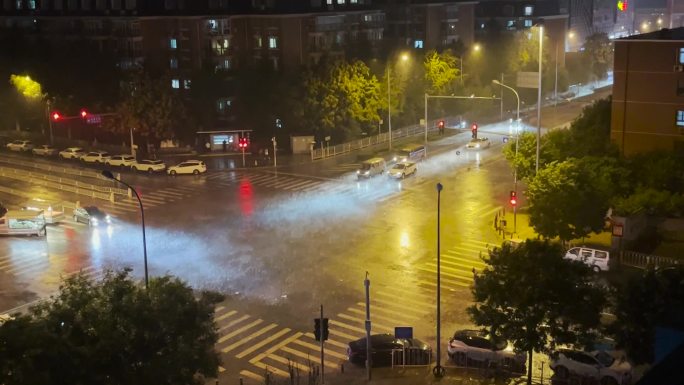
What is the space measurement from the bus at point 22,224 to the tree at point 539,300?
32.1 m

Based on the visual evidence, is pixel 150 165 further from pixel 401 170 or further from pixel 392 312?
pixel 392 312

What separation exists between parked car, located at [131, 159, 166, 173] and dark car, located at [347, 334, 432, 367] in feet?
137

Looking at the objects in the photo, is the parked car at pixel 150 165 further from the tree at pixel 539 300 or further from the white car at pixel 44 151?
the tree at pixel 539 300

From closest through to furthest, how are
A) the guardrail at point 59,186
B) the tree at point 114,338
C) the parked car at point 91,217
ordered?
the tree at point 114,338
the parked car at point 91,217
the guardrail at point 59,186

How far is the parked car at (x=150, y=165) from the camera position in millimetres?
67688

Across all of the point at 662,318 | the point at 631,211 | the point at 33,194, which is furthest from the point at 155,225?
the point at 662,318

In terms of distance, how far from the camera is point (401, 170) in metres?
63.2

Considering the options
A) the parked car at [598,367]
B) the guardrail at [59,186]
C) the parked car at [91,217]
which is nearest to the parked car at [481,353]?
the parked car at [598,367]

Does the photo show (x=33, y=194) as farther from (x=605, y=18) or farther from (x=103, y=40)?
(x=605, y=18)

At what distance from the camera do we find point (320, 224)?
1950 inches

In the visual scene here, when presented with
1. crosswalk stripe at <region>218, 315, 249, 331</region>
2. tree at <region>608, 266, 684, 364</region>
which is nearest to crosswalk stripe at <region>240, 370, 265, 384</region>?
crosswalk stripe at <region>218, 315, 249, 331</region>

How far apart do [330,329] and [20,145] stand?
57044 millimetres

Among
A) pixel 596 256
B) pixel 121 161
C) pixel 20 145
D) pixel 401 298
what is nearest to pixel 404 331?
pixel 401 298

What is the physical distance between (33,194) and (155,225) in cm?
1525
